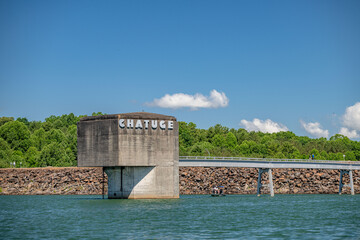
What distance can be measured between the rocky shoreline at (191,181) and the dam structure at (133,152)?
42.6 meters

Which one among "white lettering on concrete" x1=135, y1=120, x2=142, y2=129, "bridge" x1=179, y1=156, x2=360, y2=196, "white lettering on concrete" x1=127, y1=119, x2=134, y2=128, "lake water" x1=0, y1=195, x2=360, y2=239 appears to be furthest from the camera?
"bridge" x1=179, y1=156, x2=360, y2=196

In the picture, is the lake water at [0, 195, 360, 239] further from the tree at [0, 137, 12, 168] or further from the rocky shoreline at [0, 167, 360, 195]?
the tree at [0, 137, 12, 168]

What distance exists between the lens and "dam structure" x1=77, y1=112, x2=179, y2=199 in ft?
Answer: 301

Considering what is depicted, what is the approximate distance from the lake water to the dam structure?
10.7 m

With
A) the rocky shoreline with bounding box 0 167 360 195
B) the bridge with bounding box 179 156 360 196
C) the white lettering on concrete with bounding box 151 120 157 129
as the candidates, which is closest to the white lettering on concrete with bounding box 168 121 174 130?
the white lettering on concrete with bounding box 151 120 157 129

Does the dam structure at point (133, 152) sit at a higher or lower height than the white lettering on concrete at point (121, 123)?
lower

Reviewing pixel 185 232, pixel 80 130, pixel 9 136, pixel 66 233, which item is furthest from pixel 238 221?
pixel 9 136

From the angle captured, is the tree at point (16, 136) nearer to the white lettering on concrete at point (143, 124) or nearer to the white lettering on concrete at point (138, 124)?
the white lettering on concrete at point (143, 124)

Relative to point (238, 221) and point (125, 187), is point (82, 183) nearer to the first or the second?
point (125, 187)

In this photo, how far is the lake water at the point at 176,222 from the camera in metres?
51.7

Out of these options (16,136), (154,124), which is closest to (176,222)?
(154,124)

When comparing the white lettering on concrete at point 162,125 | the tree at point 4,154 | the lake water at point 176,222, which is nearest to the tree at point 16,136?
the tree at point 4,154

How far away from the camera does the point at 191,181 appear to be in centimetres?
14038

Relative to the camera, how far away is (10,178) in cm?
13562
